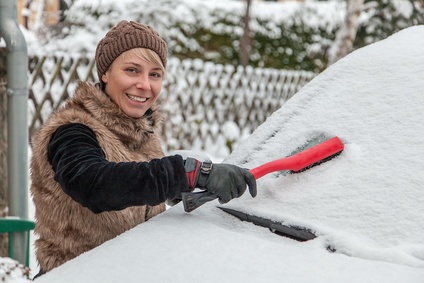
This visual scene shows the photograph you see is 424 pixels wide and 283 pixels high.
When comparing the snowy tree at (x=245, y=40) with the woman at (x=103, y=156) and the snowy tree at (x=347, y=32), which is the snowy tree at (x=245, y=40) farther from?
the woman at (x=103, y=156)

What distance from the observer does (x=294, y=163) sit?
1586mm

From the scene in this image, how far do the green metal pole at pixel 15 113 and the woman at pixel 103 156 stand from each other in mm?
806

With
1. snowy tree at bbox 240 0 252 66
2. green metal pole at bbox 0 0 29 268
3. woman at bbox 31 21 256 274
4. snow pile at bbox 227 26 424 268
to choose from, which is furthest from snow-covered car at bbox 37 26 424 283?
snowy tree at bbox 240 0 252 66

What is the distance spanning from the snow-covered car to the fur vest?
0.29 metres

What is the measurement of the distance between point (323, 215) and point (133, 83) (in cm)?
70

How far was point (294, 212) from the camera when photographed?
1.49 metres

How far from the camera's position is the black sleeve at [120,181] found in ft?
5.08

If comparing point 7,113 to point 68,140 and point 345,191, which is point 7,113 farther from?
point 345,191

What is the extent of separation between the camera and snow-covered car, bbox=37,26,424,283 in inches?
50.1

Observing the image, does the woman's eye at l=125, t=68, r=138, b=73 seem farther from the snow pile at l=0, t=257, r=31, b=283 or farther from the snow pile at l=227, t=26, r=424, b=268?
the snow pile at l=0, t=257, r=31, b=283

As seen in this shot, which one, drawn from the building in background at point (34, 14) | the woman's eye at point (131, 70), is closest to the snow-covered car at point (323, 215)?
the woman's eye at point (131, 70)

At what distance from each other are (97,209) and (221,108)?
258 inches

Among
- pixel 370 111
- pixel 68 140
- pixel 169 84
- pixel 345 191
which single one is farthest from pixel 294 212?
pixel 169 84

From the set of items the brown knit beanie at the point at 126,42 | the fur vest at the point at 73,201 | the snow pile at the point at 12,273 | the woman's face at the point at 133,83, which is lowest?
the snow pile at the point at 12,273
